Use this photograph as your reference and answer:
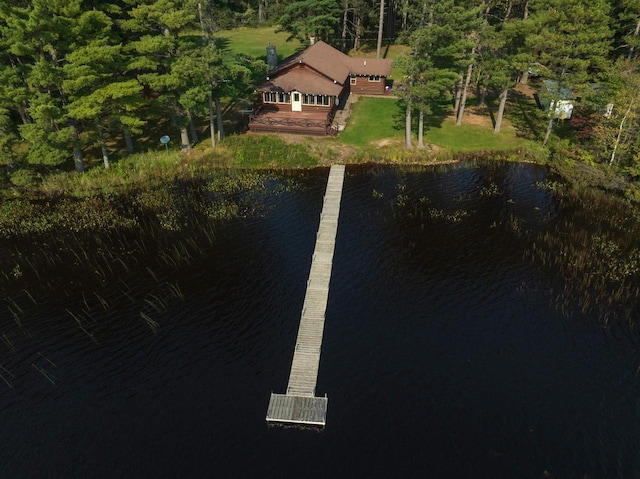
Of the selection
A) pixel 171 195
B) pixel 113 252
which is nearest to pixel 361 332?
pixel 113 252

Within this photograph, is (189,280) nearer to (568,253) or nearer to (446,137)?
(568,253)

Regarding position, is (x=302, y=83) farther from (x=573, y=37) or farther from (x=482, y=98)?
(x=573, y=37)

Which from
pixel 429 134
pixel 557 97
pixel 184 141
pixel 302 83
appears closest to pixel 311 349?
pixel 184 141

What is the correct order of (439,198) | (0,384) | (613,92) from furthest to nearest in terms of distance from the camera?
1. (613,92)
2. (439,198)
3. (0,384)

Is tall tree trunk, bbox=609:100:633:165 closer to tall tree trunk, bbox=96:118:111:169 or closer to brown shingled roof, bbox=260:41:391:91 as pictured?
brown shingled roof, bbox=260:41:391:91

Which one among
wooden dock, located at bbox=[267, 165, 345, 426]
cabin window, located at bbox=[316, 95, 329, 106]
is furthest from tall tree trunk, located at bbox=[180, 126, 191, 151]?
wooden dock, located at bbox=[267, 165, 345, 426]

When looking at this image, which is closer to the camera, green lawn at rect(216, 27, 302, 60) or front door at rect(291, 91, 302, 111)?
front door at rect(291, 91, 302, 111)
